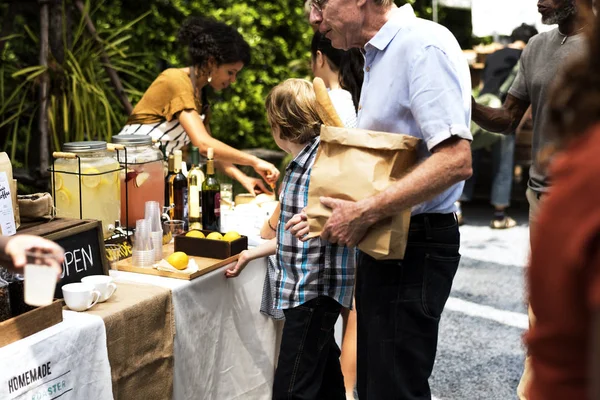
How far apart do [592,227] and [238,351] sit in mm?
2056

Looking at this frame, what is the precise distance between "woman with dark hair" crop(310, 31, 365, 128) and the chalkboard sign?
3.63 ft

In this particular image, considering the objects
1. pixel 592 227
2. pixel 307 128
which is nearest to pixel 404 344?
pixel 307 128

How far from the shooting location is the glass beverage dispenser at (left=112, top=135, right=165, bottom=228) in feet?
8.70

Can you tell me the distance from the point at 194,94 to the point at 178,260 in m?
1.36

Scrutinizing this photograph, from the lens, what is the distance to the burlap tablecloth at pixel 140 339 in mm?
2006

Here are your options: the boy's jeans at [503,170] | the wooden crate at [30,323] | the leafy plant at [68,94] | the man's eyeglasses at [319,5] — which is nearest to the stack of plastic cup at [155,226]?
the wooden crate at [30,323]

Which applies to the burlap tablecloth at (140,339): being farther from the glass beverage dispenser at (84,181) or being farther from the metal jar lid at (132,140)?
the metal jar lid at (132,140)

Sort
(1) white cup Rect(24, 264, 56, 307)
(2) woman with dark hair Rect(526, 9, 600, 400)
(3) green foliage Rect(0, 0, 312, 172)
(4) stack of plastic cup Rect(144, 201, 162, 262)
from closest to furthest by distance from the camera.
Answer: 1. (2) woman with dark hair Rect(526, 9, 600, 400)
2. (1) white cup Rect(24, 264, 56, 307)
3. (4) stack of plastic cup Rect(144, 201, 162, 262)
4. (3) green foliage Rect(0, 0, 312, 172)

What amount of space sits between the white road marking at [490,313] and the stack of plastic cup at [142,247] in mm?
2439

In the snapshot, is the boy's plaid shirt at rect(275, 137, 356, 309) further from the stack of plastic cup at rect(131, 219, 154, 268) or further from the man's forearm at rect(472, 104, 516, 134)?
the man's forearm at rect(472, 104, 516, 134)

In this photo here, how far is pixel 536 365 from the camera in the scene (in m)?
0.83

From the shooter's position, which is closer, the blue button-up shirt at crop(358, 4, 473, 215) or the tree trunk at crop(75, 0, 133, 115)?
the blue button-up shirt at crop(358, 4, 473, 215)

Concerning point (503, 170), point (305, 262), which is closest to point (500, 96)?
point (503, 170)

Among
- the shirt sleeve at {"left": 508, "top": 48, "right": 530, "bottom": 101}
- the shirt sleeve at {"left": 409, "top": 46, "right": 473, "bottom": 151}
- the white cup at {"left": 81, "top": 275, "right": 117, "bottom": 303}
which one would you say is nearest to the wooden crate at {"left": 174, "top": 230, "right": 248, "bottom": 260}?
the white cup at {"left": 81, "top": 275, "right": 117, "bottom": 303}
